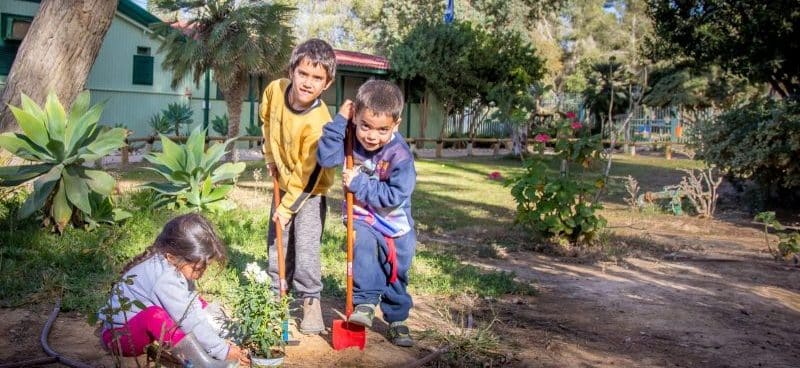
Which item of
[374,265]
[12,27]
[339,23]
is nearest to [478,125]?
[12,27]

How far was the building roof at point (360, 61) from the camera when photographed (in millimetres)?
24078

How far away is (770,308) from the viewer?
5.43 m

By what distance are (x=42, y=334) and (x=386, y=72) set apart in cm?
2287

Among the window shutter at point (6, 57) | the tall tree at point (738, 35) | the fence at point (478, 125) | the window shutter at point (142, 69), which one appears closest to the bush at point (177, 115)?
the window shutter at point (142, 69)

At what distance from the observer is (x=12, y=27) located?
687 inches

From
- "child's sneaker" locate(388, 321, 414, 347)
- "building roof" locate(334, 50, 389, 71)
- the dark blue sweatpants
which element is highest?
"building roof" locate(334, 50, 389, 71)

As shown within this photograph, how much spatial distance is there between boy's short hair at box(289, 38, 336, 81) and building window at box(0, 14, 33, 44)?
629 inches

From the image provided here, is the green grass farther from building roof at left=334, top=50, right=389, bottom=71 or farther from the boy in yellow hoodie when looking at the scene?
building roof at left=334, top=50, right=389, bottom=71

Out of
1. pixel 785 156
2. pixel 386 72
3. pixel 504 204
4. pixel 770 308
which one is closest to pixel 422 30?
pixel 386 72

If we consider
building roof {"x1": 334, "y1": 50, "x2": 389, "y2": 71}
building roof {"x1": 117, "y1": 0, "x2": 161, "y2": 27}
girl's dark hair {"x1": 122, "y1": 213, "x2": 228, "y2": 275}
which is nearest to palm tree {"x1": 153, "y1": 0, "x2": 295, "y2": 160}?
building roof {"x1": 117, "y1": 0, "x2": 161, "y2": 27}

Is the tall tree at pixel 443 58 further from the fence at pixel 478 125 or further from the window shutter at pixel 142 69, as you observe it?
the window shutter at pixel 142 69

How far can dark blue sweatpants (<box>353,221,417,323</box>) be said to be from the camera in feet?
12.5

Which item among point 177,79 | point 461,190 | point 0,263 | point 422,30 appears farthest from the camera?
point 422,30

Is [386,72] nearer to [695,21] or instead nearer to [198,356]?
Answer: [695,21]
